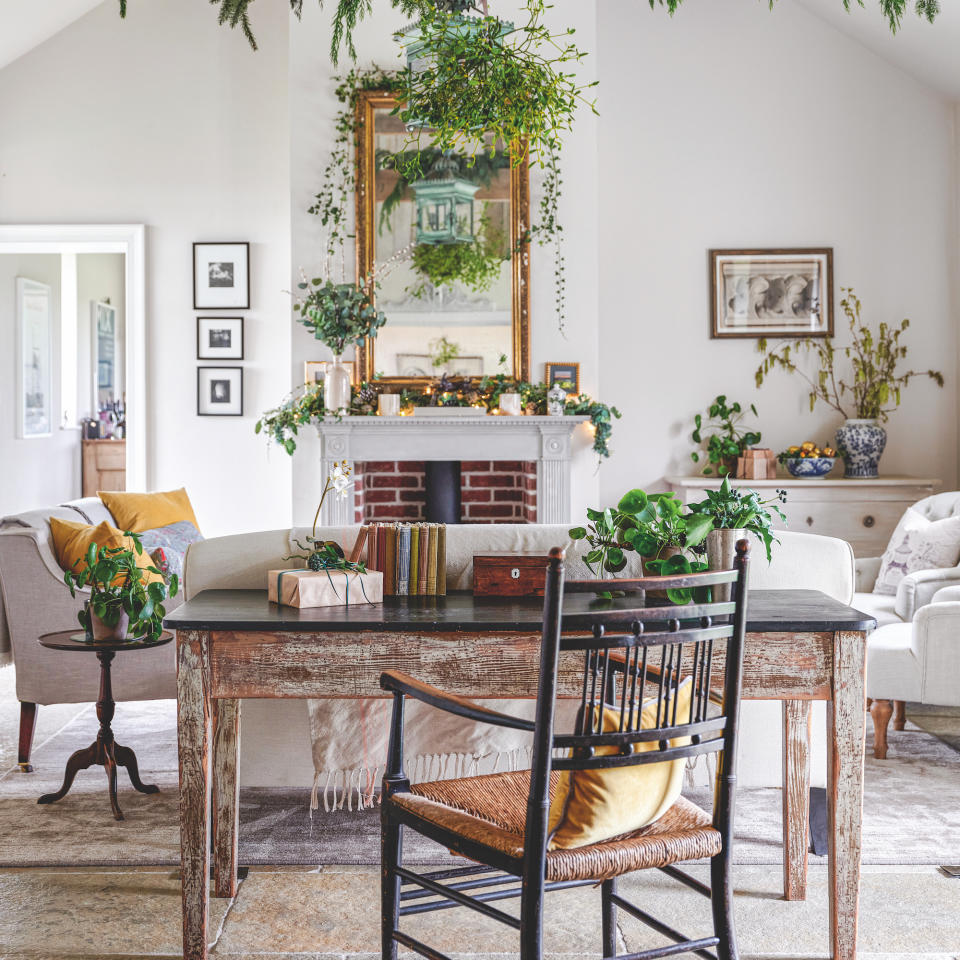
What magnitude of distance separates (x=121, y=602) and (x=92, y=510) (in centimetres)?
171

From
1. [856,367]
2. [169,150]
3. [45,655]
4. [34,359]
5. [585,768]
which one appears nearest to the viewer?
[585,768]

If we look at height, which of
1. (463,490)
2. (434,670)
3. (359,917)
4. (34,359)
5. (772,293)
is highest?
(772,293)

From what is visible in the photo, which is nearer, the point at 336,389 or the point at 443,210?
the point at 336,389

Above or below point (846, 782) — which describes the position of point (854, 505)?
above

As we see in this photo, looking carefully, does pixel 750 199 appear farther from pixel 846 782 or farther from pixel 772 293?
pixel 846 782

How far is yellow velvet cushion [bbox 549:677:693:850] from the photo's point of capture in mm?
1710

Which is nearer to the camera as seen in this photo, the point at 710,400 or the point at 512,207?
the point at 512,207

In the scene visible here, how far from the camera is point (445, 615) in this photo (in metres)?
2.19

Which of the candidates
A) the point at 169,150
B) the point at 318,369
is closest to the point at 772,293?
the point at 318,369

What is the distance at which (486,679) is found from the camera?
2.14m

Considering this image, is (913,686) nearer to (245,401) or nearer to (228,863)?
(228,863)

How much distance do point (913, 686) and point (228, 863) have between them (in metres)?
2.28

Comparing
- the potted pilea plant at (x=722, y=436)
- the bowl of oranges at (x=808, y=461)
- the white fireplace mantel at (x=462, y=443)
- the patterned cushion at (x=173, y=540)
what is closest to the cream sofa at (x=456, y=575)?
the patterned cushion at (x=173, y=540)

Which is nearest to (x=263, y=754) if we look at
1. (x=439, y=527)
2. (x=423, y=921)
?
(x=423, y=921)
